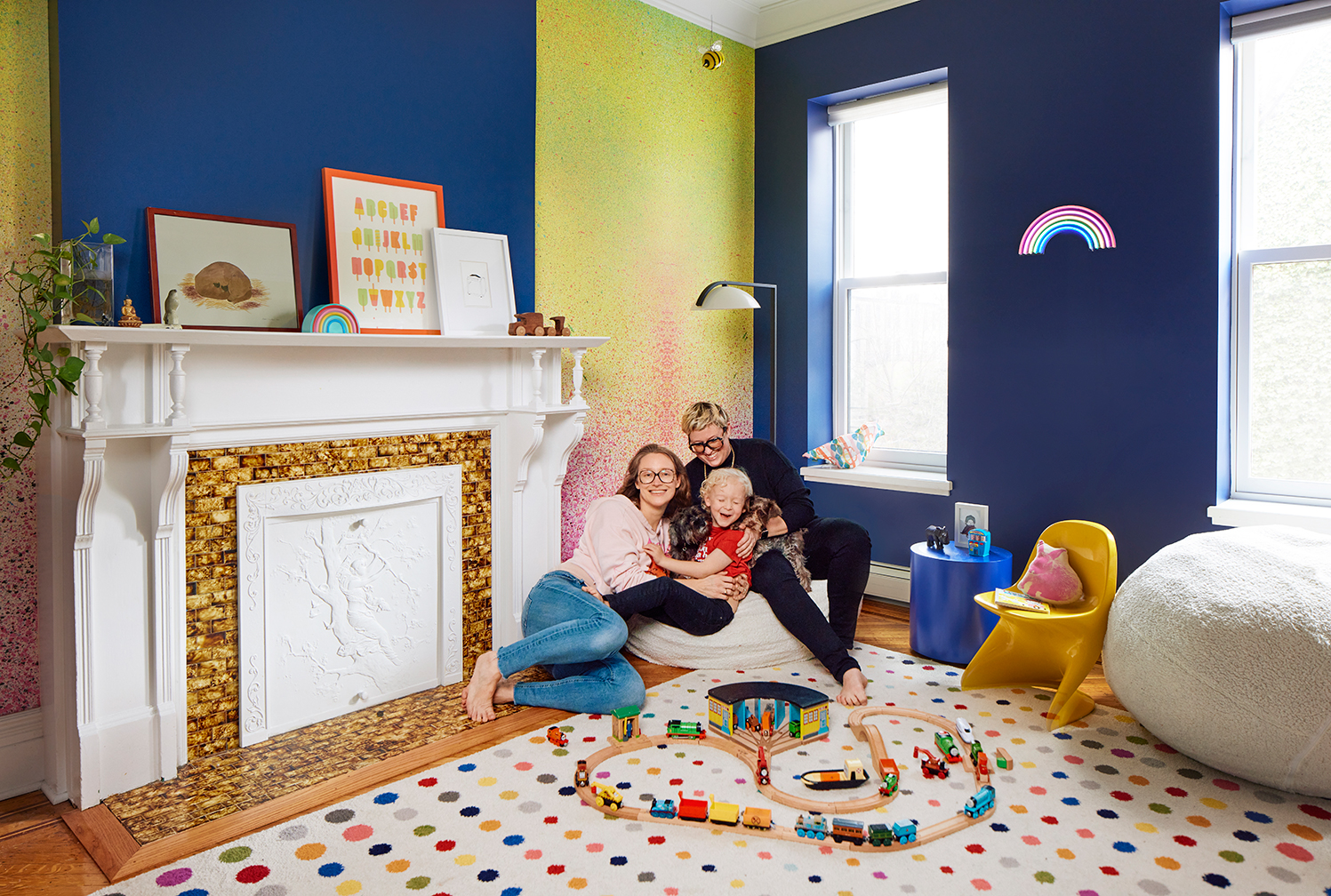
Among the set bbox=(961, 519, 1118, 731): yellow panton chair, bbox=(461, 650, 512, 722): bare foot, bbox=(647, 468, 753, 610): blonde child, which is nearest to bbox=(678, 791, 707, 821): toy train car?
bbox=(461, 650, 512, 722): bare foot

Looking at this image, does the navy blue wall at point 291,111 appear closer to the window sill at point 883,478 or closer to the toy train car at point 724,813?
the window sill at point 883,478

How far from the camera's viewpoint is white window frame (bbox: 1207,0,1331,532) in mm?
3039

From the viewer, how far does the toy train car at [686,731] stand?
8.00ft

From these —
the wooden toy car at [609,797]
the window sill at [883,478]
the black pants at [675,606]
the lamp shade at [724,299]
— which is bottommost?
the wooden toy car at [609,797]

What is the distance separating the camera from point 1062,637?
2.68 metres

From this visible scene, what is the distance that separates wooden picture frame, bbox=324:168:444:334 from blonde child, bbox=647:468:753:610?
1.11 metres

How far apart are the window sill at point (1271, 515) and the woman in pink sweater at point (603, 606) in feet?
5.58

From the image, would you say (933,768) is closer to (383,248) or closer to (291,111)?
(383,248)

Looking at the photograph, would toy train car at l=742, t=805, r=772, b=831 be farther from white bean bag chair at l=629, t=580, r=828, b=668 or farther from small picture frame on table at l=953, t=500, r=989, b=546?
small picture frame on table at l=953, t=500, r=989, b=546

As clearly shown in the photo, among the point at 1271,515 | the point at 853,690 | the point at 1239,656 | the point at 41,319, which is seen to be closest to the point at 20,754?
the point at 41,319

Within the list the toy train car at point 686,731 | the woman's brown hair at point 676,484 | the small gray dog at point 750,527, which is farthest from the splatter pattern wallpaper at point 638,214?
the toy train car at point 686,731

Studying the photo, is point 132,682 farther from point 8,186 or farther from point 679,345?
point 679,345

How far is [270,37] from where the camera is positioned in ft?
8.43

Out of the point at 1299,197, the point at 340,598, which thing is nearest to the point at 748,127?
the point at 1299,197
